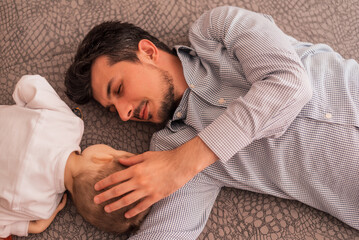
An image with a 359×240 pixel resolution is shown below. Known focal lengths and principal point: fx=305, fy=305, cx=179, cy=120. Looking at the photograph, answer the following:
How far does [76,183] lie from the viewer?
108 cm

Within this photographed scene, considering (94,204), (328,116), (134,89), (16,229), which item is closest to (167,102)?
(134,89)

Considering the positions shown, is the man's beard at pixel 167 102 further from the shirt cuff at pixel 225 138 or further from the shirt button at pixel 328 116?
the shirt button at pixel 328 116

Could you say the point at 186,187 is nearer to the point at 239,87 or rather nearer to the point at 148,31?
the point at 239,87

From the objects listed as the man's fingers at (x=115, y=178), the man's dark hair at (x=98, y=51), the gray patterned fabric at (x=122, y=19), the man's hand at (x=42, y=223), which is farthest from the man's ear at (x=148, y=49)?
the man's hand at (x=42, y=223)

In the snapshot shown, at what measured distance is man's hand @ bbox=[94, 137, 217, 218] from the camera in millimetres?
989

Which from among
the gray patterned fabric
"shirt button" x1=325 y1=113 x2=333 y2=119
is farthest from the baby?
"shirt button" x1=325 y1=113 x2=333 y2=119

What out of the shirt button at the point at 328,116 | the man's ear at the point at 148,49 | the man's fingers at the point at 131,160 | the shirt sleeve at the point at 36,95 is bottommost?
the man's fingers at the point at 131,160

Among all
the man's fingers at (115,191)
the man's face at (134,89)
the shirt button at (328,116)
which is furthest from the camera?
the man's face at (134,89)

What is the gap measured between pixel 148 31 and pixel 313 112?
0.85 m

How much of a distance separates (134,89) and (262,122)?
505 mm

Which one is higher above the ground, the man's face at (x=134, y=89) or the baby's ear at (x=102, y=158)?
the man's face at (x=134, y=89)

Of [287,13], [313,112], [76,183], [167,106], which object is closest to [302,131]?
[313,112]

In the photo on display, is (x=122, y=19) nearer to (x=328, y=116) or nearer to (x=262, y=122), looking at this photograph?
(x=262, y=122)

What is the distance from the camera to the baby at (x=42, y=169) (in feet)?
A: 3.51
